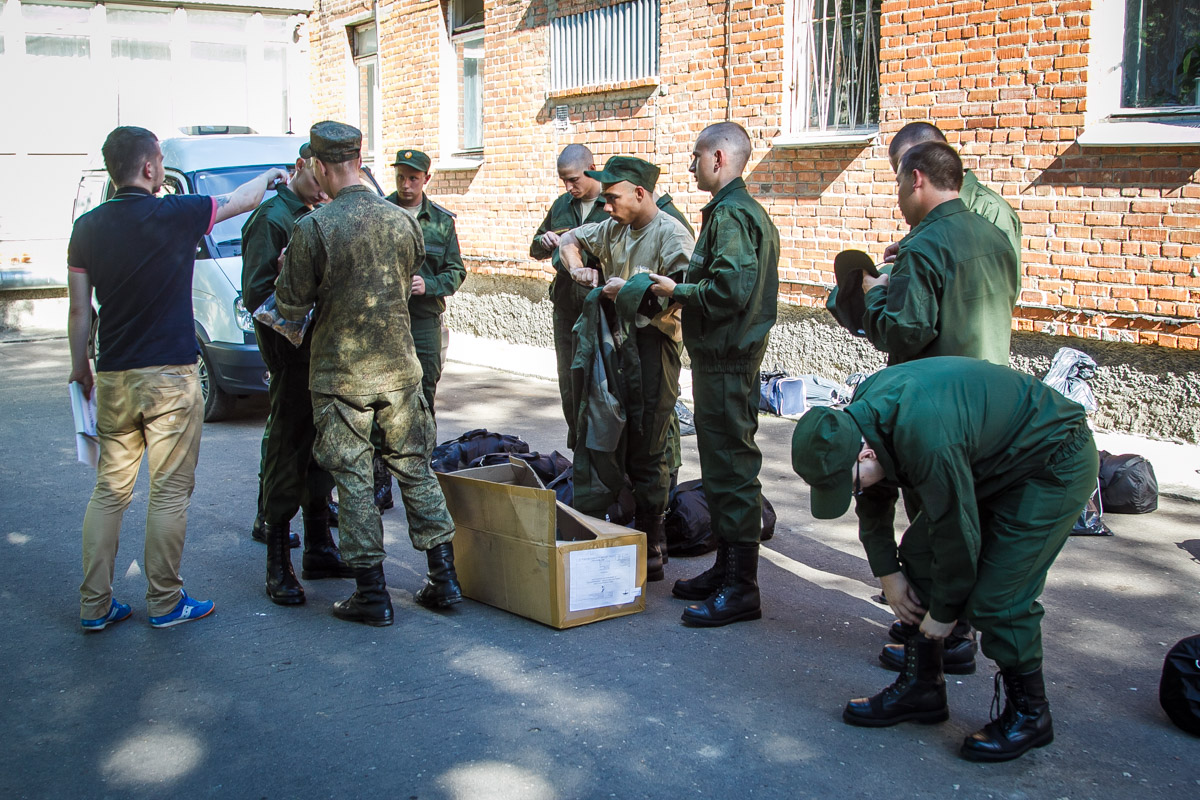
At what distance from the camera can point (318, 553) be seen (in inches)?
209

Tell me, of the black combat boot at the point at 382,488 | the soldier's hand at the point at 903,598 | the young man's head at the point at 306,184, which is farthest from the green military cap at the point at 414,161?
the soldier's hand at the point at 903,598

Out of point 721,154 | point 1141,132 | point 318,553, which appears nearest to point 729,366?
point 721,154

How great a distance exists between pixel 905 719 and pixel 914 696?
3.7 inches

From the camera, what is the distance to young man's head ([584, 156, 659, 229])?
4965mm

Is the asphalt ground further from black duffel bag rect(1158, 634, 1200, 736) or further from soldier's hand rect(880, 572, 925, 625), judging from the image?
soldier's hand rect(880, 572, 925, 625)

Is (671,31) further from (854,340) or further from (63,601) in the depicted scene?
(63,601)

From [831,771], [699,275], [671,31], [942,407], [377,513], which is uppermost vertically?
[671,31]

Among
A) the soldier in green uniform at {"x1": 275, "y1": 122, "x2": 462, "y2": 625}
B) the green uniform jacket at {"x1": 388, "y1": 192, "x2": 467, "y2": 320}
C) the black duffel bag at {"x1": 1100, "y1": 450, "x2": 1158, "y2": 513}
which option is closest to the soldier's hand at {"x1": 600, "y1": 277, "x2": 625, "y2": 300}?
the soldier in green uniform at {"x1": 275, "y1": 122, "x2": 462, "y2": 625}

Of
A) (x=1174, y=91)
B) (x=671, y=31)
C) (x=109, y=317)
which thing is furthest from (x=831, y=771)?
(x=671, y=31)

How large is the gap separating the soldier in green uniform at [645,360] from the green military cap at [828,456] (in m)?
1.76

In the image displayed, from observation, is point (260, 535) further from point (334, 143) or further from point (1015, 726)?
point (1015, 726)

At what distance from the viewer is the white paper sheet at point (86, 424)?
4.50 m

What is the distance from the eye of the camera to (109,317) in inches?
175

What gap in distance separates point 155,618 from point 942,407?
11.0 ft
